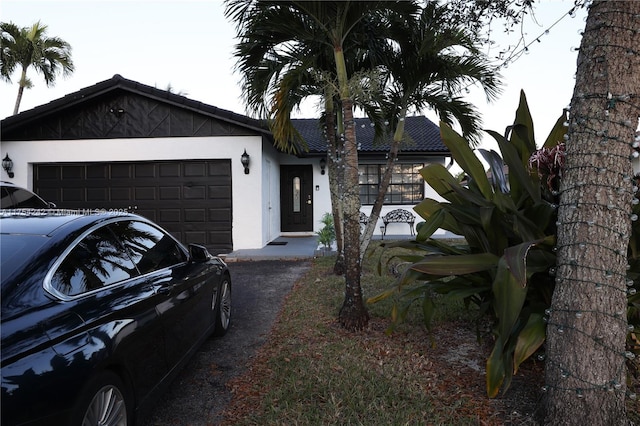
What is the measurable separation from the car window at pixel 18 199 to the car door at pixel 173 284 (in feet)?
18.2

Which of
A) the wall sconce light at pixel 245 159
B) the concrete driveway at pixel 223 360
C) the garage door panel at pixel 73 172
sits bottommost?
the concrete driveway at pixel 223 360

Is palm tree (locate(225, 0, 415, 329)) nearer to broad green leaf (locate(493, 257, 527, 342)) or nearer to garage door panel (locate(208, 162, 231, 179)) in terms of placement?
broad green leaf (locate(493, 257, 527, 342))

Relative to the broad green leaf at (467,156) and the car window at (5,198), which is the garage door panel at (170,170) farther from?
the broad green leaf at (467,156)

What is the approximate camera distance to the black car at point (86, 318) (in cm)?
159

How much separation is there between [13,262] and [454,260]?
2.53 meters

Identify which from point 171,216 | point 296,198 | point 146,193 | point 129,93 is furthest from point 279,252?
point 129,93

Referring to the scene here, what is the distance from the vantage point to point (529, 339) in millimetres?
2299

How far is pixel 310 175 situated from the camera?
543 inches

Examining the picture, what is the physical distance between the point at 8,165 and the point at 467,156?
38.6 ft

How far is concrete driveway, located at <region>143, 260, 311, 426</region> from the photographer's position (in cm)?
275

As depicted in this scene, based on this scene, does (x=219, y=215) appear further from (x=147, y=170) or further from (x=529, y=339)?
(x=529, y=339)

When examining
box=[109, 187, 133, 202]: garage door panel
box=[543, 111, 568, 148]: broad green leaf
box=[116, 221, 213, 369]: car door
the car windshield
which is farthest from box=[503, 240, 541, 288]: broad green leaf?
box=[109, 187, 133, 202]: garage door panel

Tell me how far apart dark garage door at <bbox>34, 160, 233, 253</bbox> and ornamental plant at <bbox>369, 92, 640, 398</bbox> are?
7.59 meters

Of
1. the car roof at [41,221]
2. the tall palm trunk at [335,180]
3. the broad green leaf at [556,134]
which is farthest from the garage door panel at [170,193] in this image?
the broad green leaf at [556,134]
